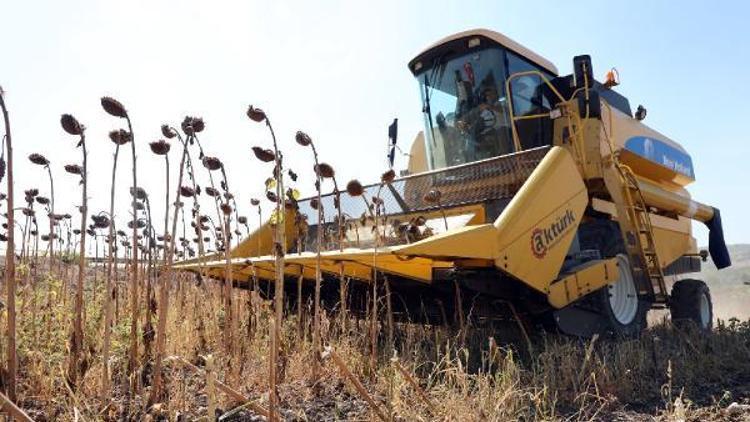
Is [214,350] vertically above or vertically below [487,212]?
below

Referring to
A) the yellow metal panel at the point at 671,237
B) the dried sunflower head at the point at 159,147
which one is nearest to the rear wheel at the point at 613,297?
the yellow metal panel at the point at 671,237

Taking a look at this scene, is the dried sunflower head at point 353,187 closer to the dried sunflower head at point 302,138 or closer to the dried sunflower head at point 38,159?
the dried sunflower head at point 302,138

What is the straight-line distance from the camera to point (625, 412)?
102 inches

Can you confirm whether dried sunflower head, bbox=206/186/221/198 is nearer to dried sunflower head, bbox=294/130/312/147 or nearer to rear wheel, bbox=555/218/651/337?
dried sunflower head, bbox=294/130/312/147

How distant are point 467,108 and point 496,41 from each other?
25.9 inches

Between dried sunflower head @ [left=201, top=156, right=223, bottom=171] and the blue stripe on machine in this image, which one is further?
the blue stripe on machine

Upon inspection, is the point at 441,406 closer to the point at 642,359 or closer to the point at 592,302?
the point at 642,359

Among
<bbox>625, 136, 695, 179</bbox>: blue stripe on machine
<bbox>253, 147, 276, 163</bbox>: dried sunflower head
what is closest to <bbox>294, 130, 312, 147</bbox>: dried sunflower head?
<bbox>253, 147, 276, 163</bbox>: dried sunflower head

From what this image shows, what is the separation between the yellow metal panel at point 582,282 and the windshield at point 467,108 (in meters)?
1.58

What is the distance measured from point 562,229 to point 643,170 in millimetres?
3044

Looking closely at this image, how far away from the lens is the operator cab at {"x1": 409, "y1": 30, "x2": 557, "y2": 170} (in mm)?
5383

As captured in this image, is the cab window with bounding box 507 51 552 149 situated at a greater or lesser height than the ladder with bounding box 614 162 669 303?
greater

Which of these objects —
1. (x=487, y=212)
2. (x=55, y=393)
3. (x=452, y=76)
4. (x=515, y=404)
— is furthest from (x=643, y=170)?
(x=55, y=393)

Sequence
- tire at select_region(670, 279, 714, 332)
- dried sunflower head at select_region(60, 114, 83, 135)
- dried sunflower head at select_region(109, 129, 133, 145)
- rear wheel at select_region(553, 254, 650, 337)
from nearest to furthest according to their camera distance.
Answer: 1. dried sunflower head at select_region(60, 114, 83, 135)
2. dried sunflower head at select_region(109, 129, 133, 145)
3. rear wheel at select_region(553, 254, 650, 337)
4. tire at select_region(670, 279, 714, 332)
